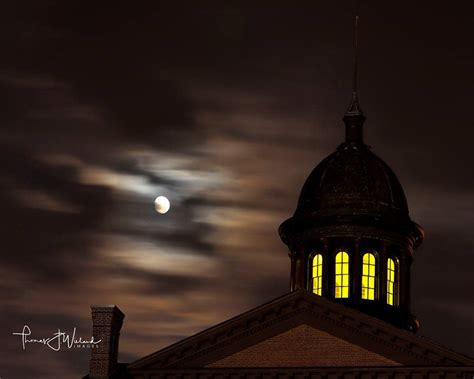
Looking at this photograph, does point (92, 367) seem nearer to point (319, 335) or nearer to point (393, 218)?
point (319, 335)

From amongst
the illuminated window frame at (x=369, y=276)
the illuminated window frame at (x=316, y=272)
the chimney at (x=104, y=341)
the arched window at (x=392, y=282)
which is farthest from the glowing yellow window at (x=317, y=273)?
the chimney at (x=104, y=341)

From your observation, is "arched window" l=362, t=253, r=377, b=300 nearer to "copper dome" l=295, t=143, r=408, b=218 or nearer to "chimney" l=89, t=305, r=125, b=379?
"copper dome" l=295, t=143, r=408, b=218

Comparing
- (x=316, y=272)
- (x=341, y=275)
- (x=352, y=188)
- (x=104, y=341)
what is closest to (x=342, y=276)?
(x=341, y=275)

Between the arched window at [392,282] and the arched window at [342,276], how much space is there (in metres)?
1.93

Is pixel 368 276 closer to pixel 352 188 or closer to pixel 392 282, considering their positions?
pixel 392 282

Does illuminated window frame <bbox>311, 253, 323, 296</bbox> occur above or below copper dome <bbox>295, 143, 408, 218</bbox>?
below

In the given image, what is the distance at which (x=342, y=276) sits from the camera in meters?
57.2

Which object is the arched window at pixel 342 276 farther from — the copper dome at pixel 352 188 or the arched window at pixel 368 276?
the copper dome at pixel 352 188

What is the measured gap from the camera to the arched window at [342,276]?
187 ft

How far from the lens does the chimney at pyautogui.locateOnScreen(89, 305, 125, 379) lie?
48.8 meters

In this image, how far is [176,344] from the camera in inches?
1924

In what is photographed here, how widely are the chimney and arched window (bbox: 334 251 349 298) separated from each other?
35.4 ft

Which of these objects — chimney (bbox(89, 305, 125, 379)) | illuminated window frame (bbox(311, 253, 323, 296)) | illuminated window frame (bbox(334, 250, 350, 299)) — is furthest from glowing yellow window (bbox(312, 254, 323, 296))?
chimney (bbox(89, 305, 125, 379))

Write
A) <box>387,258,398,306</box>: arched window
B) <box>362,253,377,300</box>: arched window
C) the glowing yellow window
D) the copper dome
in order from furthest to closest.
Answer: the copper dome
<box>387,258,398,306</box>: arched window
the glowing yellow window
<box>362,253,377,300</box>: arched window
